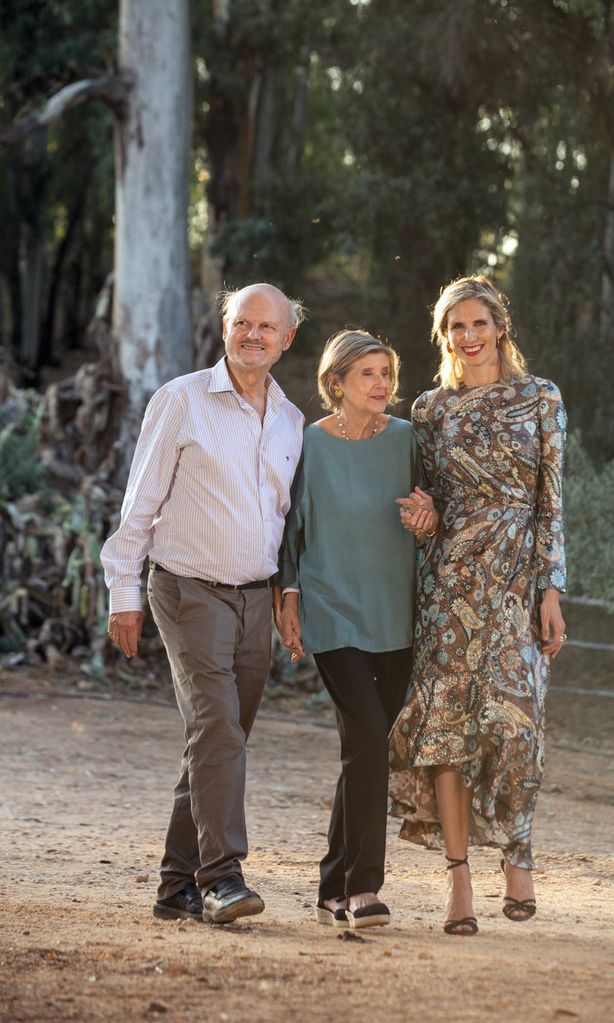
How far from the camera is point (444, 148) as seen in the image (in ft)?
61.1

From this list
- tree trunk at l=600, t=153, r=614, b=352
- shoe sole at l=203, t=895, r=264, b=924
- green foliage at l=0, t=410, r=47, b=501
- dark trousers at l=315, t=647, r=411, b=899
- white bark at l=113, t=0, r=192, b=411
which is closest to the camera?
shoe sole at l=203, t=895, r=264, b=924

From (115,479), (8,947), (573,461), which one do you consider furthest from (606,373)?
(8,947)

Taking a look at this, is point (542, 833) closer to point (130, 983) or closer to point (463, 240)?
point (130, 983)

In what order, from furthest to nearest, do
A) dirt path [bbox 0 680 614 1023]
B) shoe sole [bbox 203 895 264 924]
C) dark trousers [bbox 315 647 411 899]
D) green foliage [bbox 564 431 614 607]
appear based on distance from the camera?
green foliage [bbox 564 431 614 607] < dark trousers [bbox 315 647 411 899] < shoe sole [bbox 203 895 264 924] < dirt path [bbox 0 680 614 1023]

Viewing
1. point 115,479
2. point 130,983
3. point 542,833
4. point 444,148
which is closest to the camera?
point 130,983

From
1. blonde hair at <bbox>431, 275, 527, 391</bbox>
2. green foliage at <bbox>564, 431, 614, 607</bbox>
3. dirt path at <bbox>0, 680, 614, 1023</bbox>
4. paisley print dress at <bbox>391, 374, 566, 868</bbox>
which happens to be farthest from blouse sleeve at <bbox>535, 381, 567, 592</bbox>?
green foliage at <bbox>564, 431, 614, 607</bbox>

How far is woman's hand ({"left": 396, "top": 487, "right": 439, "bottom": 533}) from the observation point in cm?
491

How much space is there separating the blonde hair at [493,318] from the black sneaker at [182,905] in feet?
6.27

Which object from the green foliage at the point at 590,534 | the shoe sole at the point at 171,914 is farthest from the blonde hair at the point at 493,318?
the green foliage at the point at 590,534

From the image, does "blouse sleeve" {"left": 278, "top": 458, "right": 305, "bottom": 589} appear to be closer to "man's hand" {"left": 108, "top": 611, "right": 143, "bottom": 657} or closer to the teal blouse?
the teal blouse

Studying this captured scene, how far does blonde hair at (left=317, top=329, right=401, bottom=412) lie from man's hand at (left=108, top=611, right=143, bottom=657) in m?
0.97

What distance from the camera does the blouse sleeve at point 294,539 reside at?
16.8 feet

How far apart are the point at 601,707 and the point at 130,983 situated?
917cm

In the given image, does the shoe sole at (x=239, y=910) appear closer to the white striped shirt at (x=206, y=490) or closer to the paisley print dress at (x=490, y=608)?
the paisley print dress at (x=490, y=608)
